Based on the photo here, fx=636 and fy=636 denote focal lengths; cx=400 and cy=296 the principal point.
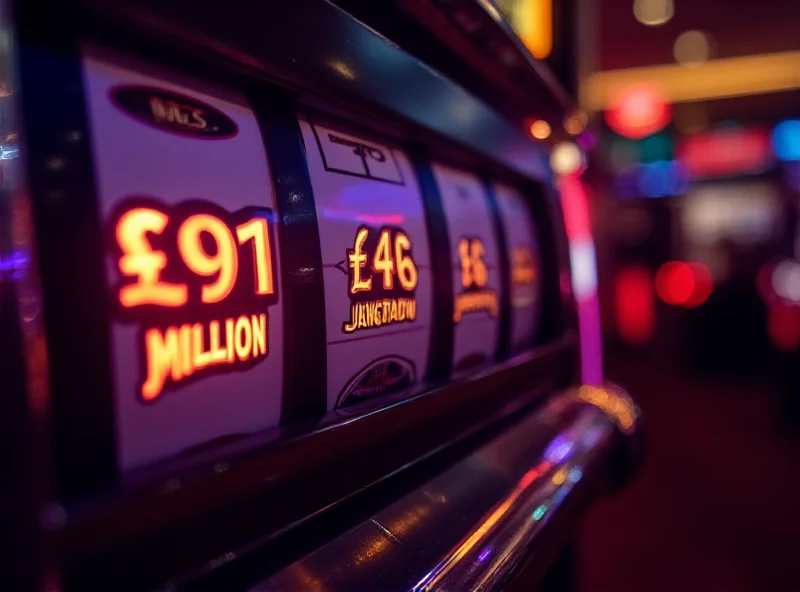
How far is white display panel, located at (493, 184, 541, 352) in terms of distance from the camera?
4.99 ft

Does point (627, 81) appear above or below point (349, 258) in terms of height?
above

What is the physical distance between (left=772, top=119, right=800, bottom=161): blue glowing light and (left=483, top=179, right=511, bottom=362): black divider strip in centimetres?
936

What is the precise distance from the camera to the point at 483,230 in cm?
137

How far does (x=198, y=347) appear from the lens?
0.65 m

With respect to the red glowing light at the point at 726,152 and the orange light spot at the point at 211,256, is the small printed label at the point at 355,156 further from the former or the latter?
the red glowing light at the point at 726,152

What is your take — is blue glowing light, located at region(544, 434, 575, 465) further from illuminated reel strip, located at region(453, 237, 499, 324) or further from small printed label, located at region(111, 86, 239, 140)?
small printed label, located at region(111, 86, 239, 140)

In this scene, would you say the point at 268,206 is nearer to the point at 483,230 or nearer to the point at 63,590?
the point at 63,590

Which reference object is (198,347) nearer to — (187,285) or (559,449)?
(187,285)

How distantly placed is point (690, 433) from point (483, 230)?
433cm

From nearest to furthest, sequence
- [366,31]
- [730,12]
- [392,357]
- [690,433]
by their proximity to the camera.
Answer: [366,31] < [392,357] < [690,433] < [730,12]

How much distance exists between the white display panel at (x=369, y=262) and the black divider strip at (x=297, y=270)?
0.04 metres

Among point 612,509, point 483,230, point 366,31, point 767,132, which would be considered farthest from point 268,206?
point 767,132

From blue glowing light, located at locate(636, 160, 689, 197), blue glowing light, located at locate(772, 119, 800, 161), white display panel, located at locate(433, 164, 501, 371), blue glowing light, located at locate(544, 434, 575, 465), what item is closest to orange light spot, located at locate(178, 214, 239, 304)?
white display panel, located at locate(433, 164, 501, 371)

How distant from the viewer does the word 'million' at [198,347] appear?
1.98 feet
